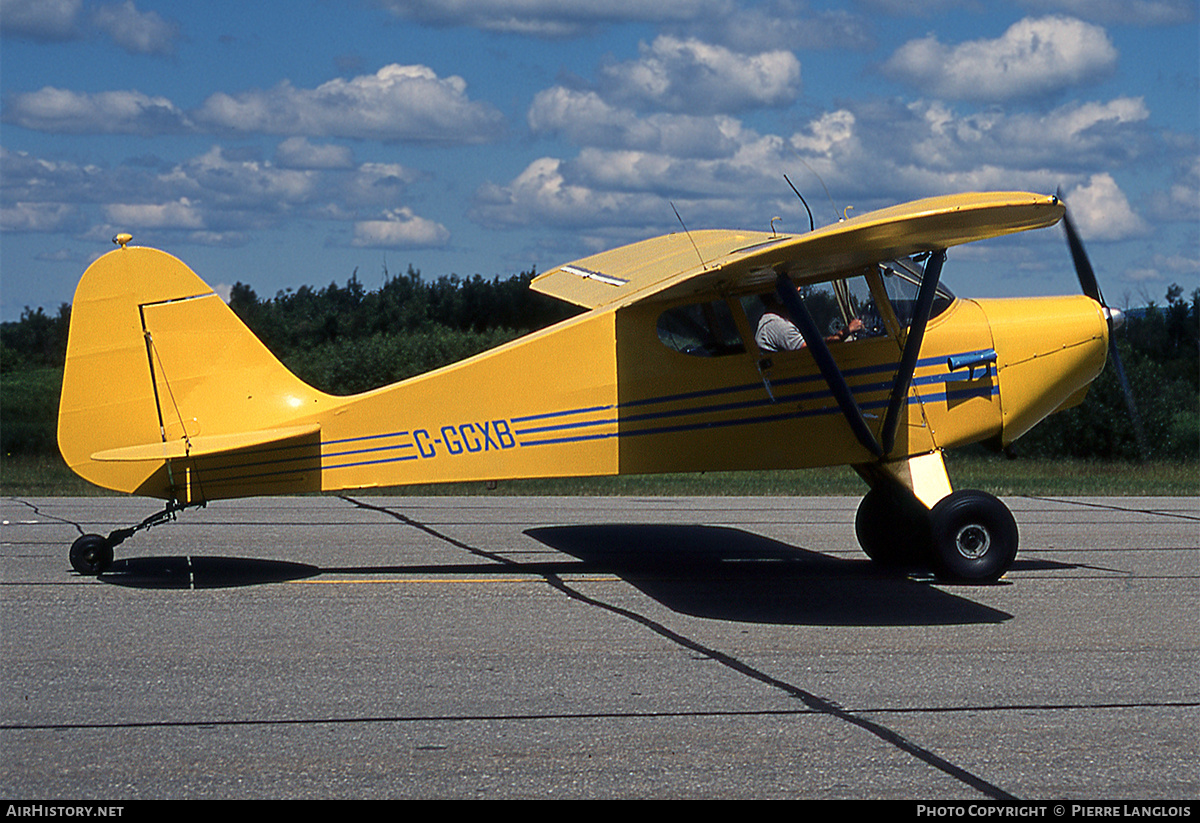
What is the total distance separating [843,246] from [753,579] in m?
2.85

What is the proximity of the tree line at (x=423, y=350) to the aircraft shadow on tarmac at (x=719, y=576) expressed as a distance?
46.7ft

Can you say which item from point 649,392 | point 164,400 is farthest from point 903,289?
point 164,400

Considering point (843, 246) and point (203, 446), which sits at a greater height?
point (843, 246)

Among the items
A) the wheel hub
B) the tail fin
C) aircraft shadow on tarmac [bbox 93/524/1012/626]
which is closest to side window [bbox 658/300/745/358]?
aircraft shadow on tarmac [bbox 93/524/1012/626]

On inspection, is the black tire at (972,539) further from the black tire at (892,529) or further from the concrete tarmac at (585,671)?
the black tire at (892,529)

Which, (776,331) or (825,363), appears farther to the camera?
(776,331)

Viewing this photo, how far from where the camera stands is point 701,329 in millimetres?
9234

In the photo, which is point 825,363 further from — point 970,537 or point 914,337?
point 970,537

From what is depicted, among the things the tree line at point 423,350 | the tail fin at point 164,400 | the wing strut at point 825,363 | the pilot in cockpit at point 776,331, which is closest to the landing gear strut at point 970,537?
the wing strut at point 825,363

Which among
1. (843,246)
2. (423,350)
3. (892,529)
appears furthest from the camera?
(423,350)

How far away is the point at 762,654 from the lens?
268 inches

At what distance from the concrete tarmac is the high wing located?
2327mm

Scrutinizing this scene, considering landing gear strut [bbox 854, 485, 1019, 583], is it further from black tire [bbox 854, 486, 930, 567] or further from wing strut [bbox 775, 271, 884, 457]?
wing strut [bbox 775, 271, 884, 457]

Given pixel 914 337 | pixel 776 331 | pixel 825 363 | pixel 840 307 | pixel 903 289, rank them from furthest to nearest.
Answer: pixel 903 289, pixel 840 307, pixel 776 331, pixel 914 337, pixel 825 363
